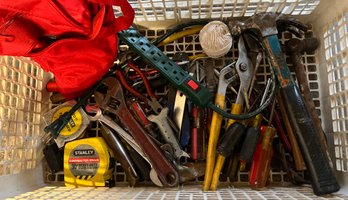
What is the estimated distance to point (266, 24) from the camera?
93 cm

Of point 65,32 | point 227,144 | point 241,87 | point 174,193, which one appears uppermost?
point 65,32

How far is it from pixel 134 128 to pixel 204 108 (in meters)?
0.18

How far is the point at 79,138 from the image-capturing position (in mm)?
1008

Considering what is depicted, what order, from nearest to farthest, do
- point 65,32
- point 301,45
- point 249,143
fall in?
point 65,32, point 249,143, point 301,45

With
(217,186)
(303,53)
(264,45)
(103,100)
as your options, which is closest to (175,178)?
(217,186)

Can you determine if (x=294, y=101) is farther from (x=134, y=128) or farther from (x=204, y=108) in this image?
(x=134, y=128)

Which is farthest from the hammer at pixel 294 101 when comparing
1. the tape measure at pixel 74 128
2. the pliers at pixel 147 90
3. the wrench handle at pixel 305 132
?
the tape measure at pixel 74 128

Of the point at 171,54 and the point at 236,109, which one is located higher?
the point at 171,54

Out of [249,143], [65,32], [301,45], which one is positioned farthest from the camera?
[301,45]

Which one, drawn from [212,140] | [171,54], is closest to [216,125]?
[212,140]

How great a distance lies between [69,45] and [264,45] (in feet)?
1.53

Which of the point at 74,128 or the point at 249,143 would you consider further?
the point at 74,128

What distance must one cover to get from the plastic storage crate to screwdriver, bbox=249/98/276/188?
0.03 m

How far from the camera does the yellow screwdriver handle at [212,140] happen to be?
91cm
